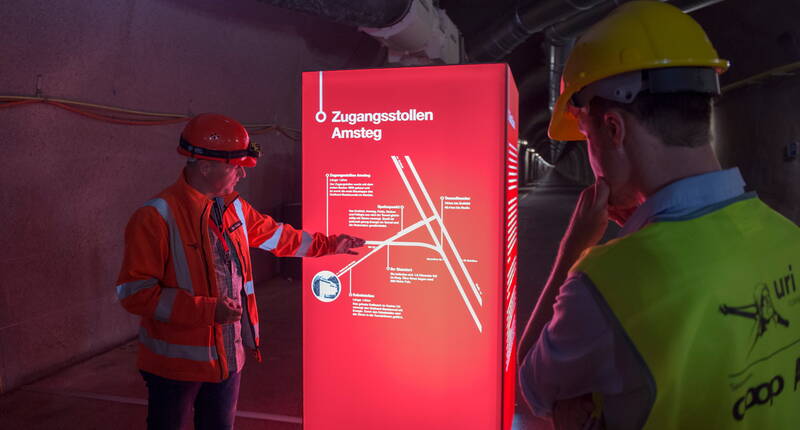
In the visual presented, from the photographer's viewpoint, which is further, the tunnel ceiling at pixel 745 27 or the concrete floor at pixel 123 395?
the tunnel ceiling at pixel 745 27

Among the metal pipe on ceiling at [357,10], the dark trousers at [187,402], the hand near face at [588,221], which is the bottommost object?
the dark trousers at [187,402]

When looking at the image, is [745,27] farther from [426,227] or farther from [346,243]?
[346,243]

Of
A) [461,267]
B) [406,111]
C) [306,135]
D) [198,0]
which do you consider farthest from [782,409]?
[198,0]

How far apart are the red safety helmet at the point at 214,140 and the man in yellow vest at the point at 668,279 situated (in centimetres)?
151

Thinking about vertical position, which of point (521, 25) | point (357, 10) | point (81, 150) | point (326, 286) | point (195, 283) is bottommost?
point (326, 286)

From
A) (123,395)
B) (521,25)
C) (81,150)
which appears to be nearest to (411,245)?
(123,395)

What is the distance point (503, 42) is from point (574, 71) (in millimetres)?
8714

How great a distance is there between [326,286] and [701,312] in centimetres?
195

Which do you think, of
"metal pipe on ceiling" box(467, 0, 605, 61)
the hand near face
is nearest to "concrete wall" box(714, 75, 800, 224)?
"metal pipe on ceiling" box(467, 0, 605, 61)

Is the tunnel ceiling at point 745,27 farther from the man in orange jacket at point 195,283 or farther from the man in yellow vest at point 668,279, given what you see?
the man in orange jacket at point 195,283

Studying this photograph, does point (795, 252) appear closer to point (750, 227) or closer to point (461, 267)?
point (750, 227)

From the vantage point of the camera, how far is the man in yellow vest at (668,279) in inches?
29.5

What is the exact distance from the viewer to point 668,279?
74 cm

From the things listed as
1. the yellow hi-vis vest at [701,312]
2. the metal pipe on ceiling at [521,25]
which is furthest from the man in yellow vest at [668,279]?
the metal pipe on ceiling at [521,25]
